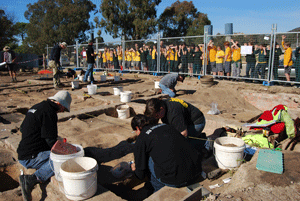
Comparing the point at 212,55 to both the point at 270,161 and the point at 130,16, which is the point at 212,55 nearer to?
the point at 270,161

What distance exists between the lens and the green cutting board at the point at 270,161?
2979 mm

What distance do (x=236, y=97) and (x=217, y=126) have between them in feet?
13.5

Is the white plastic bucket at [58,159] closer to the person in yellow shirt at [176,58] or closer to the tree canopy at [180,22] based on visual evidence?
the person in yellow shirt at [176,58]

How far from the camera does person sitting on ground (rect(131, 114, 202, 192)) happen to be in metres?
2.73

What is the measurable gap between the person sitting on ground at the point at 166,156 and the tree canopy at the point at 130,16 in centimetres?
2906

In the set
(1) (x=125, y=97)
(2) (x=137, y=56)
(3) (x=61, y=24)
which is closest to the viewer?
(1) (x=125, y=97)

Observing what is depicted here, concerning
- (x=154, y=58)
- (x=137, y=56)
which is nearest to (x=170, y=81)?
(x=154, y=58)

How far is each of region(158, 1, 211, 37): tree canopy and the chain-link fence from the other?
20.2 m

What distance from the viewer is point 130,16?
101 feet

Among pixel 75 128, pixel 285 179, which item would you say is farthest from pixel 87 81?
pixel 285 179

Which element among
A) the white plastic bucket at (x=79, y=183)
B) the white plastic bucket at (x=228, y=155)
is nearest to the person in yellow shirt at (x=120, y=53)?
the white plastic bucket at (x=228, y=155)

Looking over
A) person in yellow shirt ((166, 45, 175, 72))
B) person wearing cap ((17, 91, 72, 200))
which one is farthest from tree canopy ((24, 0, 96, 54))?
person wearing cap ((17, 91, 72, 200))

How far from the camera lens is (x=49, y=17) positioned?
3562cm

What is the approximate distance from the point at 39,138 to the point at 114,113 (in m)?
3.78
